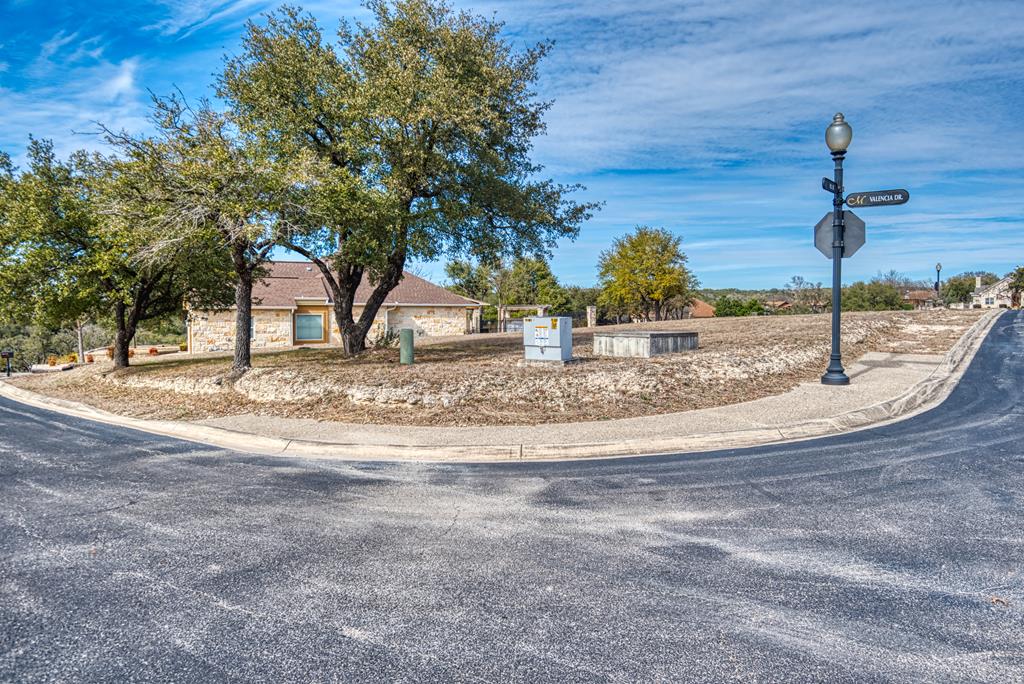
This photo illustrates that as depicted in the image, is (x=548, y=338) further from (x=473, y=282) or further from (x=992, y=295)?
(x=992, y=295)

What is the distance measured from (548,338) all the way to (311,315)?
72.6 ft

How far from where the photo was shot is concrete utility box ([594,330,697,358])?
1311cm

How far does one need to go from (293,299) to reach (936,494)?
29.8m

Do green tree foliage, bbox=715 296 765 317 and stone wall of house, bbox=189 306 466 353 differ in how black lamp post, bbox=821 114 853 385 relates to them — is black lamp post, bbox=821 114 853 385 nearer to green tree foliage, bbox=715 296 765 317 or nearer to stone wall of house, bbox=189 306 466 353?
stone wall of house, bbox=189 306 466 353

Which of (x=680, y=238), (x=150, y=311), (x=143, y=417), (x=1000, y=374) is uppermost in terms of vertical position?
(x=680, y=238)

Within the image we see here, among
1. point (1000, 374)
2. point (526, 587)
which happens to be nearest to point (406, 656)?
point (526, 587)

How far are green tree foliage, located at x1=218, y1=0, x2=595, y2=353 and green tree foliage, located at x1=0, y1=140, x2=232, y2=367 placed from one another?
12.1 feet

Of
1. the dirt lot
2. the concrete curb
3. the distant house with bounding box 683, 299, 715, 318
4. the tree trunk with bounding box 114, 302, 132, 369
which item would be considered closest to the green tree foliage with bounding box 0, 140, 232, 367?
the tree trunk with bounding box 114, 302, 132, 369

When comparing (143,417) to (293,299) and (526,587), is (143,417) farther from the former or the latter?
(293,299)

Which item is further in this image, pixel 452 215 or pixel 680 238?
pixel 680 238

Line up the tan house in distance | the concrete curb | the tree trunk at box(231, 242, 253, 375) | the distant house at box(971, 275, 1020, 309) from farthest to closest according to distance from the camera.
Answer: the distant house at box(971, 275, 1020, 309)
the tan house in distance
the tree trunk at box(231, 242, 253, 375)
the concrete curb

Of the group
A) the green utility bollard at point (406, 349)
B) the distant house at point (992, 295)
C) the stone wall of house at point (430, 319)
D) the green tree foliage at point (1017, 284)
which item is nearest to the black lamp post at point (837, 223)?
the green utility bollard at point (406, 349)

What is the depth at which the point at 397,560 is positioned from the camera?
389 centimetres

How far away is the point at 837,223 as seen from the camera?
33.6ft
